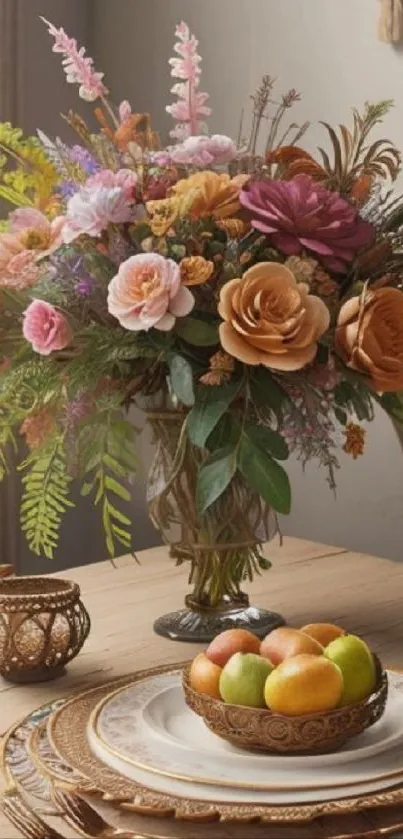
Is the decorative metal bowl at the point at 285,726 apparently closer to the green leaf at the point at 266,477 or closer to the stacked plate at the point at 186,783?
the stacked plate at the point at 186,783

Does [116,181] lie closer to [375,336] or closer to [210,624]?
[375,336]

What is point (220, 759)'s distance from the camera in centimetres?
104

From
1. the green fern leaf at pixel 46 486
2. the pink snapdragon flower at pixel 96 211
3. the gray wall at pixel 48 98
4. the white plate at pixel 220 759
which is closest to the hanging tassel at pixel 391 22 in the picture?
the gray wall at pixel 48 98

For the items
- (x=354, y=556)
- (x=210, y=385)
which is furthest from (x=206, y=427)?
(x=354, y=556)

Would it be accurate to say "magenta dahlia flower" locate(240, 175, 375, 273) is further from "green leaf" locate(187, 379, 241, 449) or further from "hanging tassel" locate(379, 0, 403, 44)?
"hanging tassel" locate(379, 0, 403, 44)

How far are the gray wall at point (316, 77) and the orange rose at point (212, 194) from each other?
93cm

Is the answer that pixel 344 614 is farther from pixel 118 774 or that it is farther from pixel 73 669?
pixel 118 774

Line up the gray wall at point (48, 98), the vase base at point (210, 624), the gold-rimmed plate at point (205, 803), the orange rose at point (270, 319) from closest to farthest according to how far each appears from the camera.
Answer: the gold-rimmed plate at point (205, 803) < the orange rose at point (270, 319) < the vase base at point (210, 624) < the gray wall at point (48, 98)

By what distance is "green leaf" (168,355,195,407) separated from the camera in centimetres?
128

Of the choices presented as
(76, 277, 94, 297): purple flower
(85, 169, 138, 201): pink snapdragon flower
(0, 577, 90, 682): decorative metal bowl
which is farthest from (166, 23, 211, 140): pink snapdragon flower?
(0, 577, 90, 682): decorative metal bowl

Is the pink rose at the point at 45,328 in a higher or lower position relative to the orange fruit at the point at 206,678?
higher

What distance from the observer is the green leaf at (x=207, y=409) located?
4.25ft

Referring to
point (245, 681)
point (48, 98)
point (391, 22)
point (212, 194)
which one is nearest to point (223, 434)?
point (212, 194)

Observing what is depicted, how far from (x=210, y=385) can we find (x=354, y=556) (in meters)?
0.67
